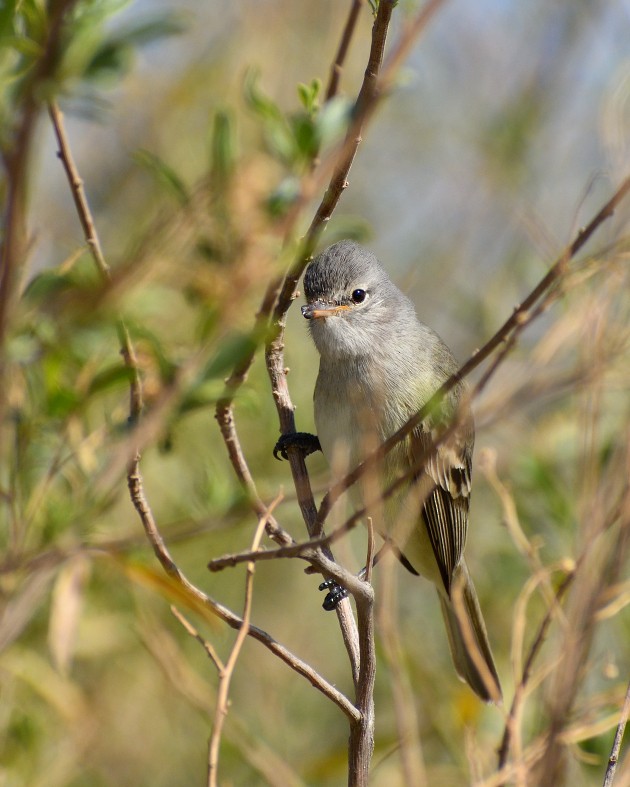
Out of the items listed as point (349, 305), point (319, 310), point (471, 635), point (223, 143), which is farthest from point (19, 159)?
point (471, 635)

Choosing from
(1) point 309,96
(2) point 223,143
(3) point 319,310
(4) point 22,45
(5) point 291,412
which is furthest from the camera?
(3) point 319,310

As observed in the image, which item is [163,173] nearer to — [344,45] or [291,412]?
[344,45]

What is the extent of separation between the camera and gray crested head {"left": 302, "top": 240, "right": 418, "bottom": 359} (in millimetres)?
3471

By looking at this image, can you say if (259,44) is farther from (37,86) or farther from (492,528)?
(37,86)

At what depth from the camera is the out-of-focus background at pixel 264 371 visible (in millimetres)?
1487

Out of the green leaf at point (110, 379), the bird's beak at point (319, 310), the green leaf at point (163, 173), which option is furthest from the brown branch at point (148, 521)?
A: the bird's beak at point (319, 310)

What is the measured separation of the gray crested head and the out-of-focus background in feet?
0.81

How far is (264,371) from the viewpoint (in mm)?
3334

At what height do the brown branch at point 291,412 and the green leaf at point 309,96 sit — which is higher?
the green leaf at point 309,96

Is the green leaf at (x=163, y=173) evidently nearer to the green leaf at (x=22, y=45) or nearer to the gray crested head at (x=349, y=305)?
the green leaf at (x=22, y=45)

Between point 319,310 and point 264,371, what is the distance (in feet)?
0.96

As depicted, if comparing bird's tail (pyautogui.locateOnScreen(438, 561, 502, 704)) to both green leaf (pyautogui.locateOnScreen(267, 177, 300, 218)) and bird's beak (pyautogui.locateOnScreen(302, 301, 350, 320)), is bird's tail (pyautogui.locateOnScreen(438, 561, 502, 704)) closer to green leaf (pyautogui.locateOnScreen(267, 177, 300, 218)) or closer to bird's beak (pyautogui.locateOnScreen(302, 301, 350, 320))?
bird's beak (pyautogui.locateOnScreen(302, 301, 350, 320))

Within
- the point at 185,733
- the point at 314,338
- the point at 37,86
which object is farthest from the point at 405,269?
the point at 37,86

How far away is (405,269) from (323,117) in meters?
3.71
